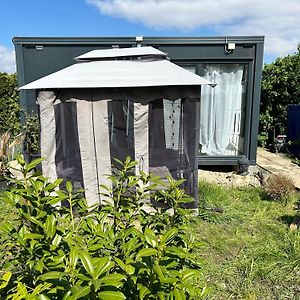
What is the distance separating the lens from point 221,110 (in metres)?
7.27

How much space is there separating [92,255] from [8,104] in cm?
957

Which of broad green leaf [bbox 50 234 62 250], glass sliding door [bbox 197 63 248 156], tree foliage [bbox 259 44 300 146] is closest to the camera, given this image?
broad green leaf [bbox 50 234 62 250]

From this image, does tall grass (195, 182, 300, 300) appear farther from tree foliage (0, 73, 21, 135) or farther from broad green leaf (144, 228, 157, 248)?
tree foliage (0, 73, 21, 135)

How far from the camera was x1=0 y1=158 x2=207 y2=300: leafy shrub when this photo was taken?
104 centimetres

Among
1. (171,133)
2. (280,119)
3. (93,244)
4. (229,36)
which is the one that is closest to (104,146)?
(171,133)

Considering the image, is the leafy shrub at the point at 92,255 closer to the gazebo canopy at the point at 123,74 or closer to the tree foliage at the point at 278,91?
the gazebo canopy at the point at 123,74

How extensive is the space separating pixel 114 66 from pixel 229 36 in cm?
326

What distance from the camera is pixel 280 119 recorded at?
1098 cm

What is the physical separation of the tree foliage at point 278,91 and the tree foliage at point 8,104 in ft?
25.1

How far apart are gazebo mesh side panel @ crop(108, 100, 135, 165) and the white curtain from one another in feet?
10.6

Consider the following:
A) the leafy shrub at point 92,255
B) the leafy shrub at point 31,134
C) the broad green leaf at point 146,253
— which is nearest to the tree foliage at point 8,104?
the leafy shrub at point 31,134

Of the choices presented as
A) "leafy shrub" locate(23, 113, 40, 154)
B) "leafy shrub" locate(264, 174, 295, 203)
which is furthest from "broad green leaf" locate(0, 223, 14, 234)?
"leafy shrub" locate(23, 113, 40, 154)

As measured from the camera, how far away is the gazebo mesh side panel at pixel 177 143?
14.6 feet

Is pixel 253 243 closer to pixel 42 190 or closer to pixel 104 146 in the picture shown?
pixel 104 146
